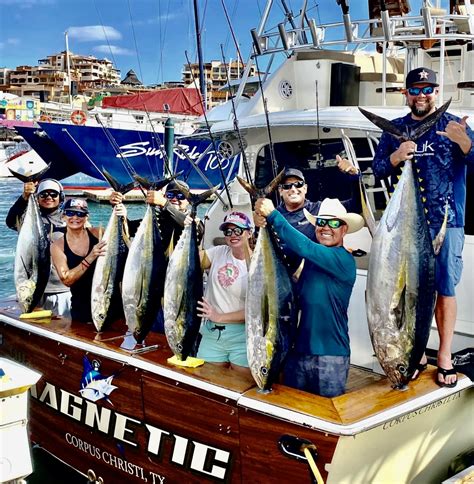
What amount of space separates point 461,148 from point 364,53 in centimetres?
268

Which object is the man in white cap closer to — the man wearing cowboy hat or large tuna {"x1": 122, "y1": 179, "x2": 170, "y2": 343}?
large tuna {"x1": 122, "y1": 179, "x2": 170, "y2": 343}

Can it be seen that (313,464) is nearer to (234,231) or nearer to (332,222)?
(332,222)

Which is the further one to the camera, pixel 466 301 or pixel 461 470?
pixel 466 301

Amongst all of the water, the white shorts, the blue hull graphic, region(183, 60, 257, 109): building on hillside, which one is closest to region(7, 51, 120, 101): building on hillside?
region(183, 60, 257, 109): building on hillside

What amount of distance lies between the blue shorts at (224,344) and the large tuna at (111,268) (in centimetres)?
61

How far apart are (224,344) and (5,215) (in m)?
16.6

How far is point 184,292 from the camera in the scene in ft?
10.0

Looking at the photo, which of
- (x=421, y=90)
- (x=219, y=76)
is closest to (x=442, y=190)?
(x=421, y=90)

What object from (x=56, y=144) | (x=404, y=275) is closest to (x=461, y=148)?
(x=404, y=275)

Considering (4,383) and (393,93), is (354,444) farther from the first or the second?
(393,93)

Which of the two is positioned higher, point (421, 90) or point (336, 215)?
point (421, 90)

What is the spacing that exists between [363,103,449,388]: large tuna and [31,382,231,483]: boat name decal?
3.08 feet

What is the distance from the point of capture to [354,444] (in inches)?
105

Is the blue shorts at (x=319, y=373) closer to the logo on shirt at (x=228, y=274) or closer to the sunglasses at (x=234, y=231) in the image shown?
the logo on shirt at (x=228, y=274)
